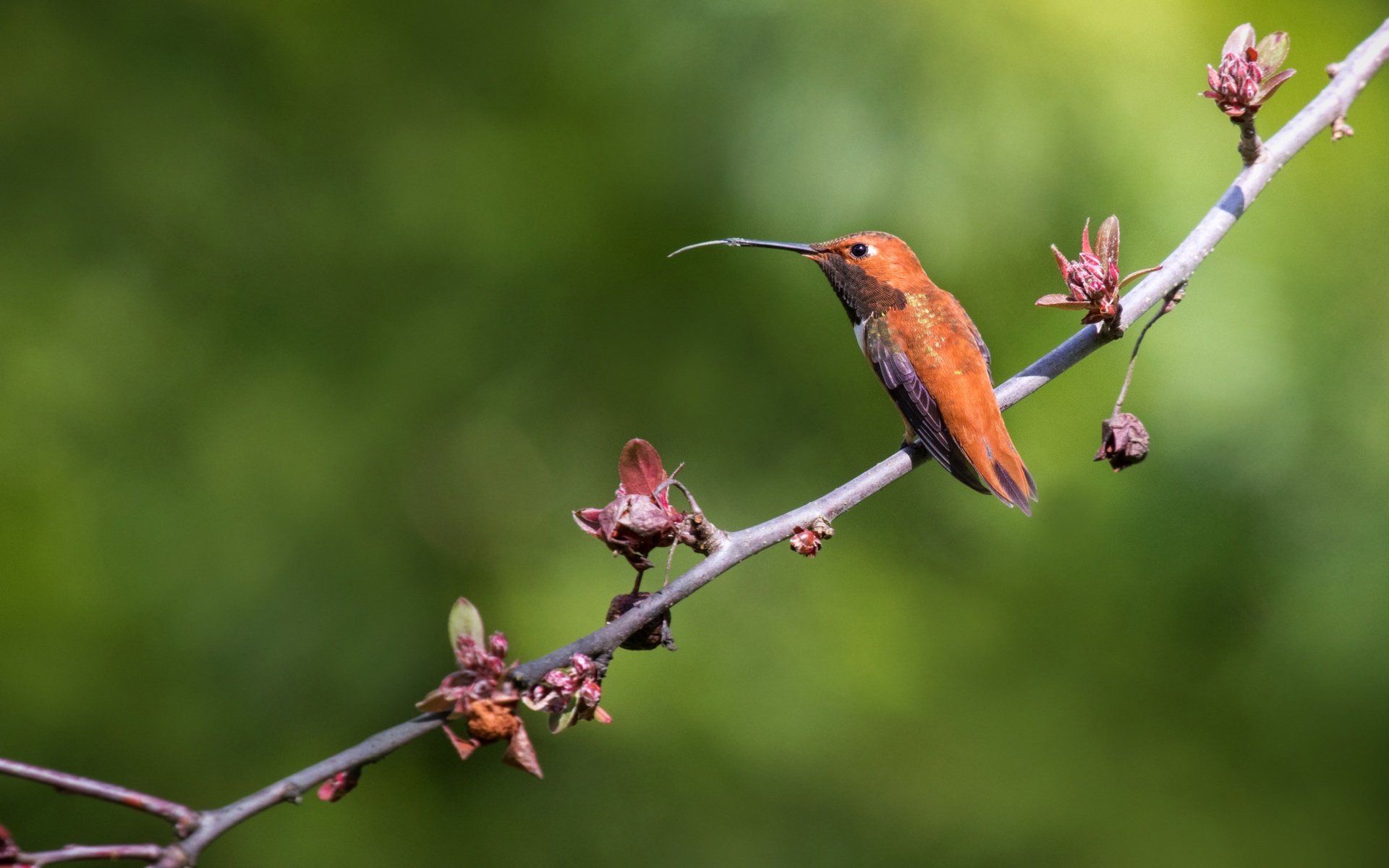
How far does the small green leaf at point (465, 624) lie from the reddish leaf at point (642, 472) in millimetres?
276

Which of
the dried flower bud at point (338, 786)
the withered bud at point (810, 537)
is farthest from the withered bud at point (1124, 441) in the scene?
the dried flower bud at point (338, 786)

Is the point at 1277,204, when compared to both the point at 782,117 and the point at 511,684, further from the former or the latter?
the point at 511,684

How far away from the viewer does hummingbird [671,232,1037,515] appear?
2402 millimetres

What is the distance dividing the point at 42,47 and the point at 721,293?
2.75 m

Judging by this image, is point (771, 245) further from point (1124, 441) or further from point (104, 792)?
point (104, 792)

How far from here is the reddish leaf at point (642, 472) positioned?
5.53 ft

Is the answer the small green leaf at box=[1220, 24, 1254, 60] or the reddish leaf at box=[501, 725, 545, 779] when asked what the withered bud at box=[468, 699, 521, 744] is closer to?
the reddish leaf at box=[501, 725, 545, 779]

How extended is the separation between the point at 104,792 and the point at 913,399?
1.70m

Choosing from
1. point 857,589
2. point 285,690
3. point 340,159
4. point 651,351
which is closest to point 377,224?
point 340,159

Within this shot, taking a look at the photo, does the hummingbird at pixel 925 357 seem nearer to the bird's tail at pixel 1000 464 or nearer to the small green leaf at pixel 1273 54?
the bird's tail at pixel 1000 464

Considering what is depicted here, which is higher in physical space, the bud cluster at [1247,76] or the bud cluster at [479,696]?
the bud cluster at [1247,76]

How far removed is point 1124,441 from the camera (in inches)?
75.7

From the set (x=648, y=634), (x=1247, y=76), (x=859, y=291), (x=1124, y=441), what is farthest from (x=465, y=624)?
(x=1247, y=76)

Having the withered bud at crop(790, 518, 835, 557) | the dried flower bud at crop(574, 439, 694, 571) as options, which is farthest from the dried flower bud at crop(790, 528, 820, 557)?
the dried flower bud at crop(574, 439, 694, 571)
